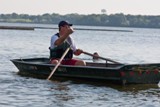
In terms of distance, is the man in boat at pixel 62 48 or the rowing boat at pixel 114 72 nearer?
the rowing boat at pixel 114 72

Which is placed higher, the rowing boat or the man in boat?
the man in boat

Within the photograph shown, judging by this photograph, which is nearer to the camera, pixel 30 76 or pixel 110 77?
pixel 110 77

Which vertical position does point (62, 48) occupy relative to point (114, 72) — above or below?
above

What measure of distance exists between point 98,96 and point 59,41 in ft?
10.5

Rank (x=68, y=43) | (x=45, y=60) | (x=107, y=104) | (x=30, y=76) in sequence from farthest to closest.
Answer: (x=45, y=60) → (x=30, y=76) → (x=68, y=43) → (x=107, y=104)

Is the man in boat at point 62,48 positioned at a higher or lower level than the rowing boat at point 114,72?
higher

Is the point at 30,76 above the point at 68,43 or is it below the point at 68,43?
below

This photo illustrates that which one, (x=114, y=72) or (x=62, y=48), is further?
(x=62, y=48)

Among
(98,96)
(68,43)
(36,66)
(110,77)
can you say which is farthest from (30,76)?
(98,96)

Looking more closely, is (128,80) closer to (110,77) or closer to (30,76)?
(110,77)

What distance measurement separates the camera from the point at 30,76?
19812mm

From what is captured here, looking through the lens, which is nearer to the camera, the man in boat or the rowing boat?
the rowing boat

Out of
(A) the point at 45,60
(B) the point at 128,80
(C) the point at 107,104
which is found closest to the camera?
(C) the point at 107,104

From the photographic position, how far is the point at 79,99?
14.7 meters
